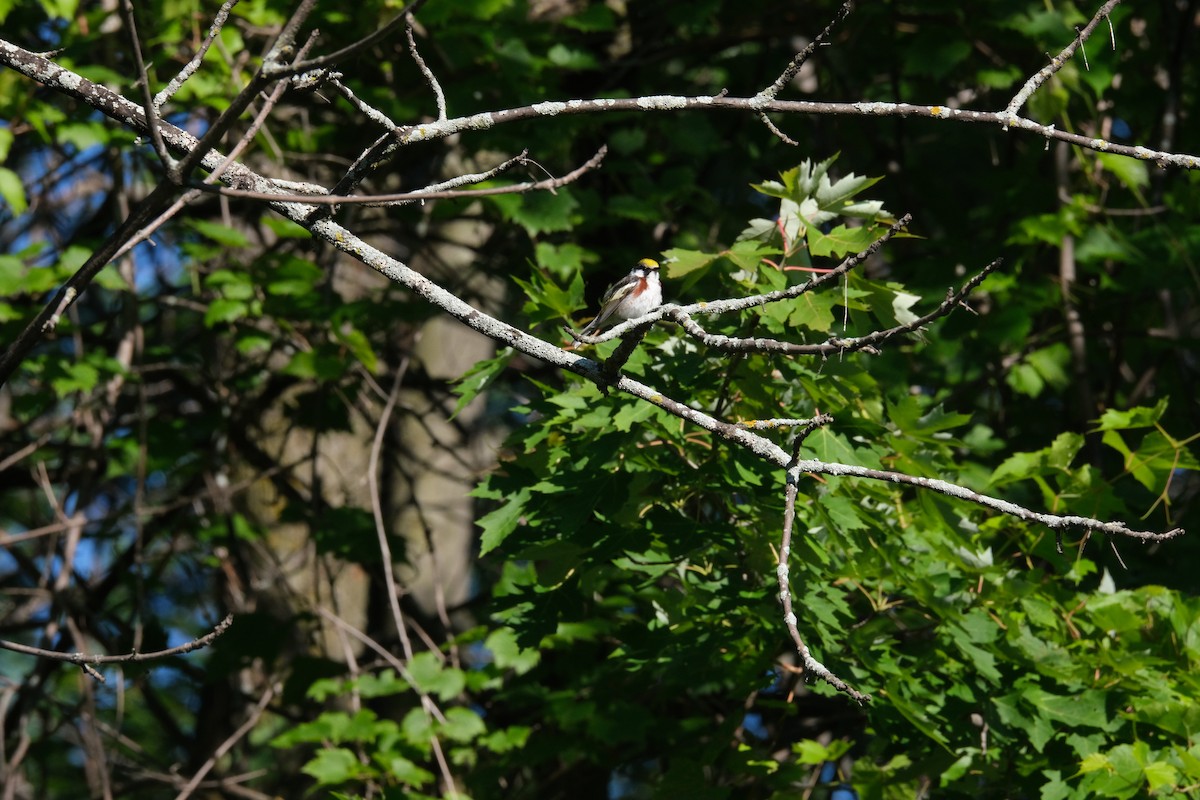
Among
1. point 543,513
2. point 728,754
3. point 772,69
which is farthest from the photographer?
point 772,69

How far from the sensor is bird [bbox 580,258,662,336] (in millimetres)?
4121

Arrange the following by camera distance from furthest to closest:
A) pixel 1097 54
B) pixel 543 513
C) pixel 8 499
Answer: pixel 8 499 → pixel 1097 54 → pixel 543 513

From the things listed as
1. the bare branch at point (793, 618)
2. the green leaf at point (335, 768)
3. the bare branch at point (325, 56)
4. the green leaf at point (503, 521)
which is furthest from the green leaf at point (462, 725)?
the bare branch at point (325, 56)

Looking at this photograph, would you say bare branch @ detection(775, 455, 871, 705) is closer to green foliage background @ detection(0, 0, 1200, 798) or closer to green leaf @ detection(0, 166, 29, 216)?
green foliage background @ detection(0, 0, 1200, 798)

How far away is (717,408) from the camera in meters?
2.78

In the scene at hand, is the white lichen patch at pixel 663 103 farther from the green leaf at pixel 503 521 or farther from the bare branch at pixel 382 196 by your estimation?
the green leaf at pixel 503 521

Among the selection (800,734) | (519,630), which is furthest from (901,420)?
(800,734)

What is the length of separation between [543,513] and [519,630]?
325 mm

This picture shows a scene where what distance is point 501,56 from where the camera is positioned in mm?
4645

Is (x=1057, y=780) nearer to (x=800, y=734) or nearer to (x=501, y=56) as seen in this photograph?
(x=800, y=734)

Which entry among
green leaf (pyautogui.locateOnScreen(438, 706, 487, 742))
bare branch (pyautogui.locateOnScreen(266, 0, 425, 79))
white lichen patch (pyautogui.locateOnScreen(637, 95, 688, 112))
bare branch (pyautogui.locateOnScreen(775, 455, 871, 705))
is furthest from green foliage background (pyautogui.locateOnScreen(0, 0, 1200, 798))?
bare branch (pyautogui.locateOnScreen(266, 0, 425, 79))

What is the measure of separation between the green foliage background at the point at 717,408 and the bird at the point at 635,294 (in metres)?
0.20

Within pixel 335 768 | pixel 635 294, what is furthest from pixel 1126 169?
pixel 335 768

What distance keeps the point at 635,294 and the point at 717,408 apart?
157cm
